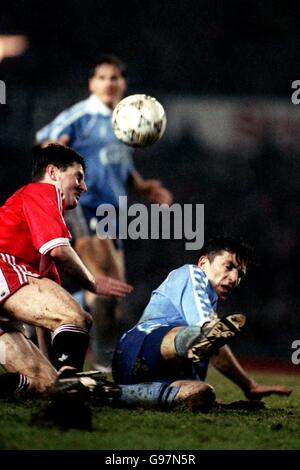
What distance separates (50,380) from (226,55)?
11341 millimetres

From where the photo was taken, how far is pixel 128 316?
38.8ft

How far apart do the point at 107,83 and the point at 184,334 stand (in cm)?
463

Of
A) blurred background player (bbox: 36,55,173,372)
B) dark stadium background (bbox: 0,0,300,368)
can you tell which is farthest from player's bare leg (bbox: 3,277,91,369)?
dark stadium background (bbox: 0,0,300,368)

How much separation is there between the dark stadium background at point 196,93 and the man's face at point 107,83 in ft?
12.2

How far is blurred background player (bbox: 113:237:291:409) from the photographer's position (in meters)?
4.66

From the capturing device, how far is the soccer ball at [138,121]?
7023 millimetres

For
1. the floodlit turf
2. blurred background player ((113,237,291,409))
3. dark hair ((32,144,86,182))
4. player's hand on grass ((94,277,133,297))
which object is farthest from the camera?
dark hair ((32,144,86,182))

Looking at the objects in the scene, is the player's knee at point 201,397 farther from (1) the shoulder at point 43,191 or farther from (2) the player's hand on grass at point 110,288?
(1) the shoulder at point 43,191

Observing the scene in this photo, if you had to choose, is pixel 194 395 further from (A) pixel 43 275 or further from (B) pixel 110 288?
(A) pixel 43 275

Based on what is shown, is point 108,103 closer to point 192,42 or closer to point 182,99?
point 182,99

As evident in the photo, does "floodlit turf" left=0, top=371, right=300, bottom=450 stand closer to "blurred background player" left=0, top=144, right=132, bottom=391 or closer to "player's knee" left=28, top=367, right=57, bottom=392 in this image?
"player's knee" left=28, top=367, right=57, bottom=392

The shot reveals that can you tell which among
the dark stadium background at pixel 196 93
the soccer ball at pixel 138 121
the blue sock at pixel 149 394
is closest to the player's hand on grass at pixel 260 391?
the blue sock at pixel 149 394

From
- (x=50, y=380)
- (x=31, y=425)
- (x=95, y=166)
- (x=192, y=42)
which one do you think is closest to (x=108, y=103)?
(x=95, y=166)
